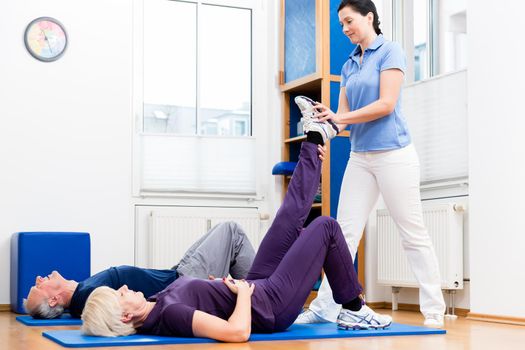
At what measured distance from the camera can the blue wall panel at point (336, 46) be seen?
5.77 metres

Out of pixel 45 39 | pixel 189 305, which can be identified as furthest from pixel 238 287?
pixel 45 39

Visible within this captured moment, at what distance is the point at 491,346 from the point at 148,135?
3489 millimetres

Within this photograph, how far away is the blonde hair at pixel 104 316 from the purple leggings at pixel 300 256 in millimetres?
546

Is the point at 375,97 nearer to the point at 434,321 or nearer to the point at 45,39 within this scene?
the point at 434,321

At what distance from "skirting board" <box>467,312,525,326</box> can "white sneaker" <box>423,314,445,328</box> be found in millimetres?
568

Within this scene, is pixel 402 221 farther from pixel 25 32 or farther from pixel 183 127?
pixel 25 32

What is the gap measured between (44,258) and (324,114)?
2410mm

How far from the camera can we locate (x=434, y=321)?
3.74 m

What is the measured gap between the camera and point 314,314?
3.75 m

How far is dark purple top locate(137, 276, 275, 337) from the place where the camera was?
114 inches

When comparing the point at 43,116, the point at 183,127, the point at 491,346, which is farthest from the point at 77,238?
the point at 491,346

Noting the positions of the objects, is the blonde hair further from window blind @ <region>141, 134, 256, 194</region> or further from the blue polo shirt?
window blind @ <region>141, 134, 256, 194</region>

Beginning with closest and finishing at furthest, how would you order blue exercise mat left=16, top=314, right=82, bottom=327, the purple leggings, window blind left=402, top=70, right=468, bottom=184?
the purple leggings → blue exercise mat left=16, top=314, right=82, bottom=327 → window blind left=402, top=70, right=468, bottom=184

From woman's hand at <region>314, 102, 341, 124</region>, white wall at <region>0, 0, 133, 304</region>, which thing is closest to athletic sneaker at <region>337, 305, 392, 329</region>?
woman's hand at <region>314, 102, 341, 124</region>
